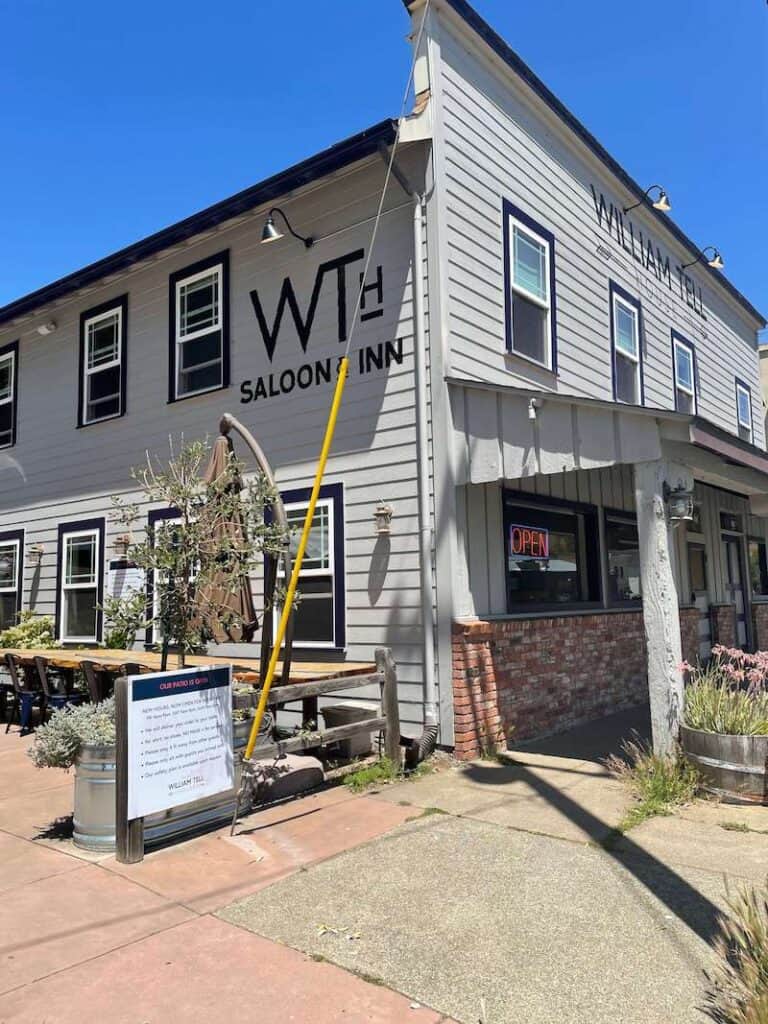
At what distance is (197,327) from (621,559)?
20.5ft

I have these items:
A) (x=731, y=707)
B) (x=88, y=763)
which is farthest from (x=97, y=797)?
(x=731, y=707)

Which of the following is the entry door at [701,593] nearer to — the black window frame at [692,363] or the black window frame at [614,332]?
the black window frame at [692,363]

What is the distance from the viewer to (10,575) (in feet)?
42.4

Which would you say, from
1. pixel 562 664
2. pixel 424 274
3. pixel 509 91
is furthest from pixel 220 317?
pixel 562 664

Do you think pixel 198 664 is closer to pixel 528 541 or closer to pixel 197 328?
pixel 528 541

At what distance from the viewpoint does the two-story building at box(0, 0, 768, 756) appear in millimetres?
7332

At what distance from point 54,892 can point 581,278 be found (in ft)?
30.0

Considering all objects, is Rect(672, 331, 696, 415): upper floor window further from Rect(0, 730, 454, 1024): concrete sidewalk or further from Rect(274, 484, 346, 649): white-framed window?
Rect(0, 730, 454, 1024): concrete sidewalk

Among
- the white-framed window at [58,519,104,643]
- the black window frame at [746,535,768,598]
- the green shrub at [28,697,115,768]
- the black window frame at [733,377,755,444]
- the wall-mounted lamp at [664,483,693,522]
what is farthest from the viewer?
the black window frame at [733,377,755,444]

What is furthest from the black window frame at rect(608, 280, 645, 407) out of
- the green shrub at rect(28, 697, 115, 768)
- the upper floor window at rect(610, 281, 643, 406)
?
the green shrub at rect(28, 697, 115, 768)

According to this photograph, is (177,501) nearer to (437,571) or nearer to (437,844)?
(437,571)

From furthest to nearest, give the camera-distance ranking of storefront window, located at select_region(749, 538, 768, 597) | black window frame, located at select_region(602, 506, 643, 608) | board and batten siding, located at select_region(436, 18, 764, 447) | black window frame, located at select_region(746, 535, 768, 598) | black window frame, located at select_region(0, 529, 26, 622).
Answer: black window frame, located at select_region(746, 535, 768, 598), storefront window, located at select_region(749, 538, 768, 597), black window frame, located at select_region(0, 529, 26, 622), black window frame, located at select_region(602, 506, 643, 608), board and batten siding, located at select_region(436, 18, 764, 447)

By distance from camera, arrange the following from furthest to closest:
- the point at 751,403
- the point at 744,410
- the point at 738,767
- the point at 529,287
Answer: the point at 751,403 < the point at 744,410 < the point at 529,287 < the point at 738,767

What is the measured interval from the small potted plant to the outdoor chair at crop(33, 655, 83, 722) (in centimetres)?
365
